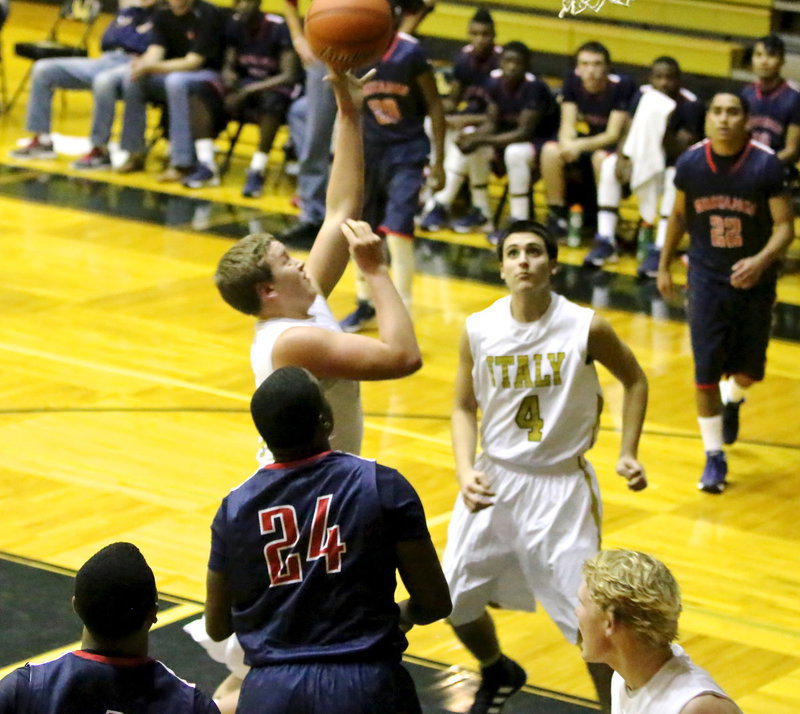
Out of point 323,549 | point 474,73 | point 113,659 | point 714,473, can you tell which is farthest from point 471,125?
point 113,659

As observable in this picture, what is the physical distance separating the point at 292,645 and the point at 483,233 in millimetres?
8973

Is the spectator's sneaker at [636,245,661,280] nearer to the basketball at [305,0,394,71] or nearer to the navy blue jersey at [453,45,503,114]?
the navy blue jersey at [453,45,503,114]

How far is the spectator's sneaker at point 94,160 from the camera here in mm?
13703

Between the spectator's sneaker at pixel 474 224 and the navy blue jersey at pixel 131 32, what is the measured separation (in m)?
3.49

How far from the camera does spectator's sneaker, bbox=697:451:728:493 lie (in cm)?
718

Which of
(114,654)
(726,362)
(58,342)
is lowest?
(58,342)

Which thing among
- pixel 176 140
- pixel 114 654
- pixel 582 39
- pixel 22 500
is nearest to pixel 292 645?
pixel 114 654

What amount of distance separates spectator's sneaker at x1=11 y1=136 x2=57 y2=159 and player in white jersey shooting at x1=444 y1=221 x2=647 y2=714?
9.85m

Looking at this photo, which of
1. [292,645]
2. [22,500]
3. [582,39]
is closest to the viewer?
[292,645]

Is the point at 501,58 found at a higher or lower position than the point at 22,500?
higher

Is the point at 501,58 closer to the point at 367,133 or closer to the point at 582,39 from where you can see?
the point at 367,133

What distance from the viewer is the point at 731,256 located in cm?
722

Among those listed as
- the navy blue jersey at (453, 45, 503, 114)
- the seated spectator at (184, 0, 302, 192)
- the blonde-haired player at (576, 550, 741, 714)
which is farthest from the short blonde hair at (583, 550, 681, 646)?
the seated spectator at (184, 0, 302, 192)

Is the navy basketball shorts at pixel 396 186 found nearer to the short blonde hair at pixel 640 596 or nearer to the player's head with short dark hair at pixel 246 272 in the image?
the player's head with short dark hair at pixel 246 272
